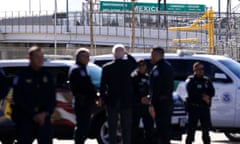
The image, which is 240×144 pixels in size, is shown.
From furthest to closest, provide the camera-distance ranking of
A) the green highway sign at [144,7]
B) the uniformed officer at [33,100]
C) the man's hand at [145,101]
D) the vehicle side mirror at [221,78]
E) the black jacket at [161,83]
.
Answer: the green highway sign at [144,7], the vehicle side mirror at [221,78], the man's hand at [145,101], the black jacket at [161,83], the uniformed officer at [33,100]

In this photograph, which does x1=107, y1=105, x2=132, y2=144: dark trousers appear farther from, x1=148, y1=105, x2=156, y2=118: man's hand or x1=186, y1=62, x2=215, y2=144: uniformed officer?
x1=186, y1=62, x2=215, y2=144: uniformed officer

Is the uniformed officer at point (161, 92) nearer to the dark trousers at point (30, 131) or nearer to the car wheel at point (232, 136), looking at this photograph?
the dark trousers at point (30, 131)

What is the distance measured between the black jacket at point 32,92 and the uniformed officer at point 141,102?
3339mm

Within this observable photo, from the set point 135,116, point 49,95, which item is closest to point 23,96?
point 49,95

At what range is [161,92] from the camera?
11469 mm

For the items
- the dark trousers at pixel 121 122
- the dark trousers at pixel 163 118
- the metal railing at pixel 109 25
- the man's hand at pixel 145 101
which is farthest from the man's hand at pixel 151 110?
the metal railing at pixel 109 25

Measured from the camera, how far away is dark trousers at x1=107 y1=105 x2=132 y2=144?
11323 millimetres

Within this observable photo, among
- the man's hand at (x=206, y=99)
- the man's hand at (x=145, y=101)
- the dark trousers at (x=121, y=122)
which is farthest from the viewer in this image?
the man's hand at (x=206, y=99)

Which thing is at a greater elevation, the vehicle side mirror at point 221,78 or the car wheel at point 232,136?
the vehicle side mirror at point 221,78

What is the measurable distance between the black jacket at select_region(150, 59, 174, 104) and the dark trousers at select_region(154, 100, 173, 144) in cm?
10

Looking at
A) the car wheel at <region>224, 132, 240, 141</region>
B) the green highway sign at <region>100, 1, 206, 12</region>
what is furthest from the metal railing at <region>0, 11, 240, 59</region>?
the car wheel at <region>224, 132, 240, 141</region>

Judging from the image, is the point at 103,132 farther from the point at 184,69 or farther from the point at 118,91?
the point at 184,69

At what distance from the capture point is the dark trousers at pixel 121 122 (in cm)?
1132

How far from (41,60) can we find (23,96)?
533mm
